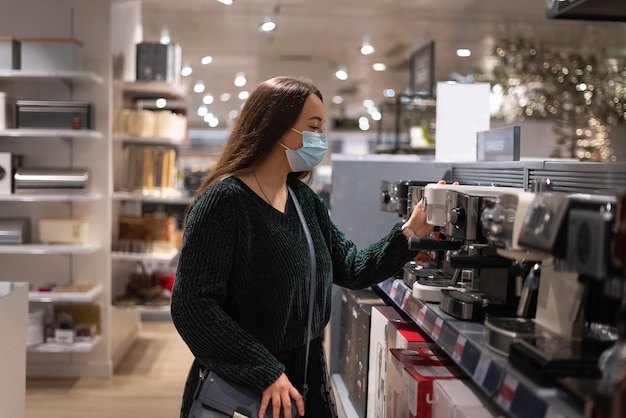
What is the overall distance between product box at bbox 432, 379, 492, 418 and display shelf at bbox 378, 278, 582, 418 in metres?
0.11

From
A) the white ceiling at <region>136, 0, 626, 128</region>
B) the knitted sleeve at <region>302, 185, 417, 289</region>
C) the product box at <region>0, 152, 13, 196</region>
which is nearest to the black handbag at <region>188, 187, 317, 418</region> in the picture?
the knitted sleeve at <region>302, 185, 417, 289</region>

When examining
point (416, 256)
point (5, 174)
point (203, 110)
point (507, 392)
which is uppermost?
point (203, 110)

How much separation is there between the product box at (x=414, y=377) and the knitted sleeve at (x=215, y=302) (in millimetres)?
407

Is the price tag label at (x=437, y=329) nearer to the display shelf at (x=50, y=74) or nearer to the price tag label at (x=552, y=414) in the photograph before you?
the price tag label at (x=552, y=414)

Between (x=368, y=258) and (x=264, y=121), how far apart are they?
651mm

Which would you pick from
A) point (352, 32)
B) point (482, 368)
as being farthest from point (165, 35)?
point (482, 368)

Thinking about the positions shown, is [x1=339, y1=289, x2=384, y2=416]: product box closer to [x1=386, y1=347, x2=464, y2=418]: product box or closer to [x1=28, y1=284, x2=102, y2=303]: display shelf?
[x1=386, y1=347, x2=464, y2=418]: product box

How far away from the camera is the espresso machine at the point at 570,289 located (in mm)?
1330

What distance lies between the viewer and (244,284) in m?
2.05

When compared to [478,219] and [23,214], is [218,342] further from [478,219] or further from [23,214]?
[23,214]

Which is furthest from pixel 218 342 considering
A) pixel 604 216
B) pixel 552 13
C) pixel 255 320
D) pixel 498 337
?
pixel 552 13

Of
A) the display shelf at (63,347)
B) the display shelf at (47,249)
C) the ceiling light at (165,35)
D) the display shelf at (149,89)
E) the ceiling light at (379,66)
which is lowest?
the display shelf at (63,347)

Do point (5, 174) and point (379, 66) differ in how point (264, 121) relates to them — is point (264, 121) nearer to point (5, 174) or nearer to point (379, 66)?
point (5, 174)

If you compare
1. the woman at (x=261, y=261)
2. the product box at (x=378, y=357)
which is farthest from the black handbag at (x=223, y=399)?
the product box at (x=378, y=357)
